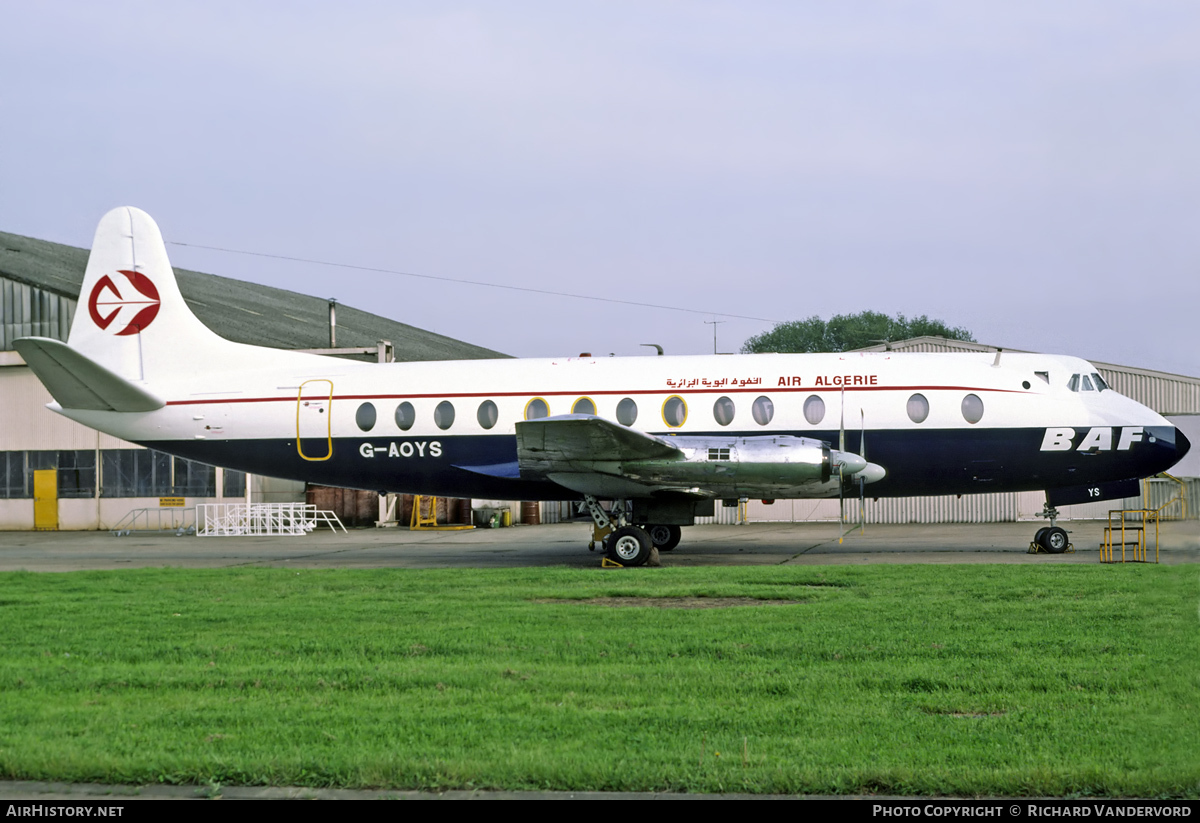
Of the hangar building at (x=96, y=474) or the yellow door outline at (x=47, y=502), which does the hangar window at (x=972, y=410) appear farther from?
the yellow door outline at (x=47, y=502)

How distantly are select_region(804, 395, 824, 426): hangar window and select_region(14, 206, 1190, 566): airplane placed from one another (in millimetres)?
27

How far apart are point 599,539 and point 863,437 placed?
5583 millimetres

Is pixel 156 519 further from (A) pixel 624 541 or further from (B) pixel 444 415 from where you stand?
(A) pixel 624 541

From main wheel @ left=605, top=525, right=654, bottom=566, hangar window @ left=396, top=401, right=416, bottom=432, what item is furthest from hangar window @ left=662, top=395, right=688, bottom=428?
hangar window @ left=396, top=401, right=416, bottom=432

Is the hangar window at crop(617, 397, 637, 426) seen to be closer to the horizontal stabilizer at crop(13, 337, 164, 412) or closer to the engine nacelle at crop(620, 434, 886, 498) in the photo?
the engine nacelle at crop(620, 434, 886, 498)

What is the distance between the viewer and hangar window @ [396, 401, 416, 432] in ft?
66.8

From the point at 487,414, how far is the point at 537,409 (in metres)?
1.02

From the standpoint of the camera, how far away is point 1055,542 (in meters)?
20.0

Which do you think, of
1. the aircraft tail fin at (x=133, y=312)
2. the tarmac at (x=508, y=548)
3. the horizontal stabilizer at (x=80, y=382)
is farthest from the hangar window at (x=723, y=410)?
the horizontal stabilizer at (x=80, y=382)

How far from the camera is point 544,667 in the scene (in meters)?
8.78

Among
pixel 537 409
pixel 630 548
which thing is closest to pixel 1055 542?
pixel 630 548

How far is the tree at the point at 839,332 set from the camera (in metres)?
100

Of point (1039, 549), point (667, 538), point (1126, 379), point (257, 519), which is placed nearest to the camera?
point (1039, 549)

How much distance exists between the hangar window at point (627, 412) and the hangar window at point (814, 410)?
3.28m
